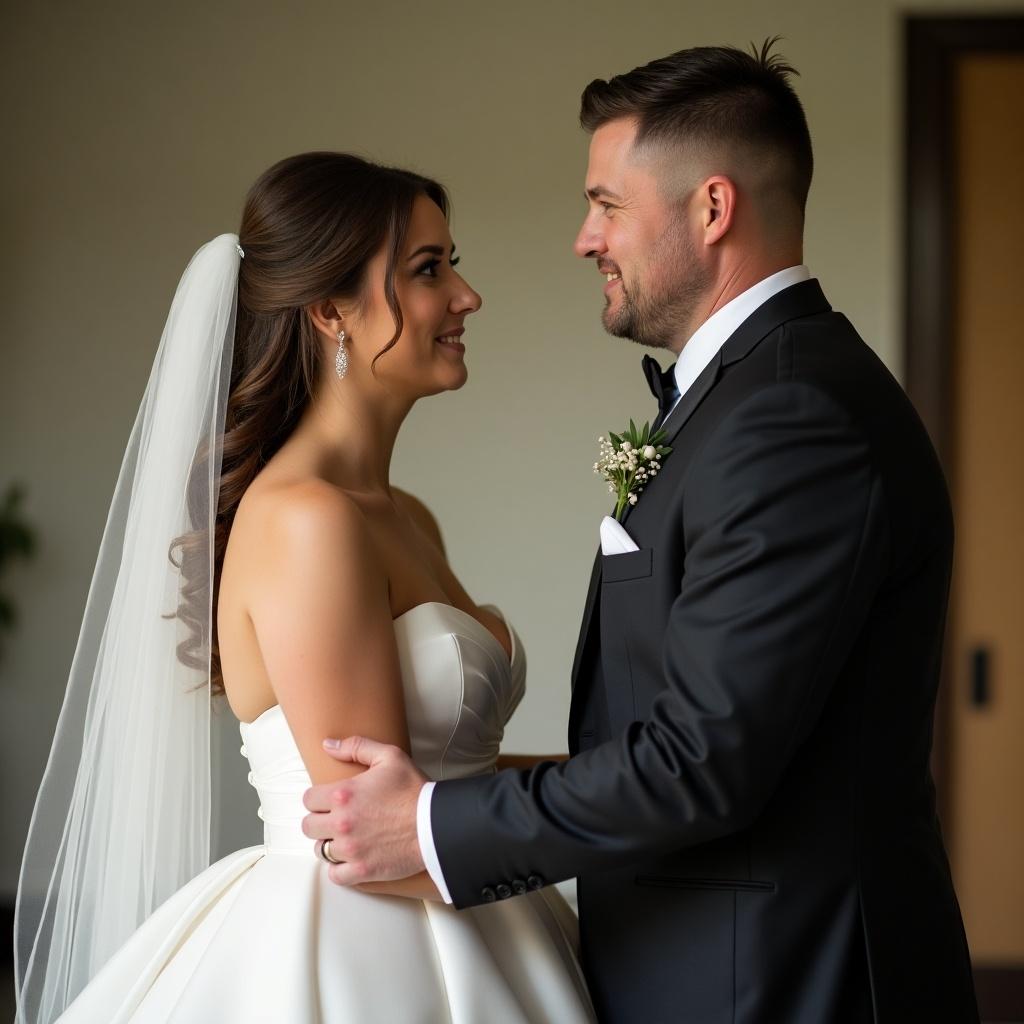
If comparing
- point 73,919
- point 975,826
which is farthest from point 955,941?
point 975,826

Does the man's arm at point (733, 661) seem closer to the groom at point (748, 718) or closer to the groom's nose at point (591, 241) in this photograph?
the groom at point (748, 718)

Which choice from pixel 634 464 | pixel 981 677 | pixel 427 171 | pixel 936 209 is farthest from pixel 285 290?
pixel 981 677

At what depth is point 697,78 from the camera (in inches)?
76.9

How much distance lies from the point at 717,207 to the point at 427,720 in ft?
3.05

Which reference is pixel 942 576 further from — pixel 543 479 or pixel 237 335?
pixel 543 479

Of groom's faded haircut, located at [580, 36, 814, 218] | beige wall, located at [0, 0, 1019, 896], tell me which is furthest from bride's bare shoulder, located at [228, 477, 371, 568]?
beige wall, located at [0, 0, 1019, 896]

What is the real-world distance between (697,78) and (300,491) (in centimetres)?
89

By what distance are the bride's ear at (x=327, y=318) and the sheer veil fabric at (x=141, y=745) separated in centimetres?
15

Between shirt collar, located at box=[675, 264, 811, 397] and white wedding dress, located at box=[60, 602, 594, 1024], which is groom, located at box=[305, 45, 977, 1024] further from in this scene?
white wedding dress, located at box=[60, 602, 594, 1024]

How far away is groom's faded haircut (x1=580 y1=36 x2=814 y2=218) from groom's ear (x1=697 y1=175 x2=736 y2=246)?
2.5 inches

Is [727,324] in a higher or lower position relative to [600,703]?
higher

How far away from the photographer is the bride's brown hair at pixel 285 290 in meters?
2.21

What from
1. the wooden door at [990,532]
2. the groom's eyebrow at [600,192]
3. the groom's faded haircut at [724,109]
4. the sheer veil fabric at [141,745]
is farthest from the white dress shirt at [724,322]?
the wooden door at [990,532]

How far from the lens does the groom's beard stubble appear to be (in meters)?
1.93
